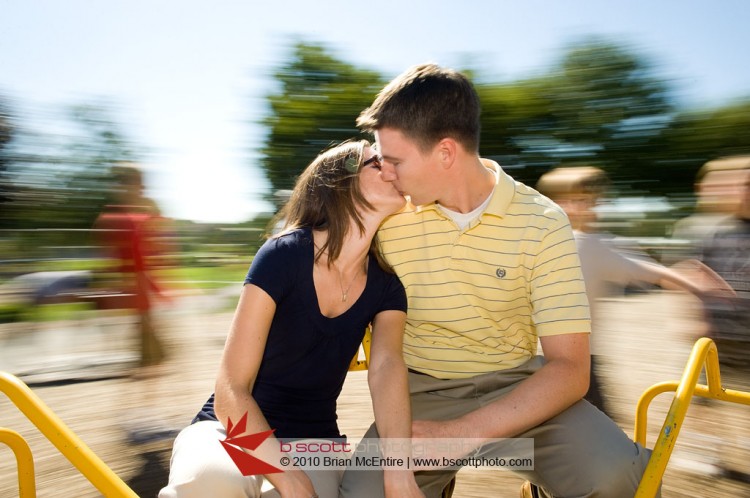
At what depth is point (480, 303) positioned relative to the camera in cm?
201

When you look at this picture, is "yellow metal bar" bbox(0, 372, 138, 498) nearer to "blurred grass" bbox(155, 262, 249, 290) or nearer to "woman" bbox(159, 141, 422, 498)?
"woman" bbox(159, 141, 422, 498)

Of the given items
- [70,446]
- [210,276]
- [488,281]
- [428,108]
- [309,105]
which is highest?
[428,108]

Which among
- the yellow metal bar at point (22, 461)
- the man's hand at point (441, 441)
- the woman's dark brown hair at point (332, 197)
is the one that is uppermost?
the woman's dark brown hair at point (332, 197)

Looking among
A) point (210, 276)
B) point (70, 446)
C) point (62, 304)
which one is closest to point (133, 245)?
point (62, 304)

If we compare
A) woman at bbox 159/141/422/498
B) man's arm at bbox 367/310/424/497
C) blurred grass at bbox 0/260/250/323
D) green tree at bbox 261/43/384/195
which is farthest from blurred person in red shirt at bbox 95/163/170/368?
green tree at bbox 261/43/384/195

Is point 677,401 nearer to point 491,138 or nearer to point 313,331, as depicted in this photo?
point 313,331

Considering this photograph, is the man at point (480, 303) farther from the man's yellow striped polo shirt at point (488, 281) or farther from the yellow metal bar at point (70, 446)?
the yellow metal bar at point (70, 446)

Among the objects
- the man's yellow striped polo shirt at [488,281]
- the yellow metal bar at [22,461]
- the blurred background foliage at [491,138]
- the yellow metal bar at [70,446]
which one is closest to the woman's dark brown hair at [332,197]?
the man's yellow striped polo shirt at [488,281]

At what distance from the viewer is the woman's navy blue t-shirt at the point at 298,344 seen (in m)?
1.78

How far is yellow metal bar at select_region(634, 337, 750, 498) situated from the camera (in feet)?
5.34

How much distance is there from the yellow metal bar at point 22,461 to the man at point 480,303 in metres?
0.86

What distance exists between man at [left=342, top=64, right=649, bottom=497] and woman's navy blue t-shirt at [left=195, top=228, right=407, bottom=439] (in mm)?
237

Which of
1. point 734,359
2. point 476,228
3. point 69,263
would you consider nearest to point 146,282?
point 69,263

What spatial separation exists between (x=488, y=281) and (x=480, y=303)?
0.08 metres
